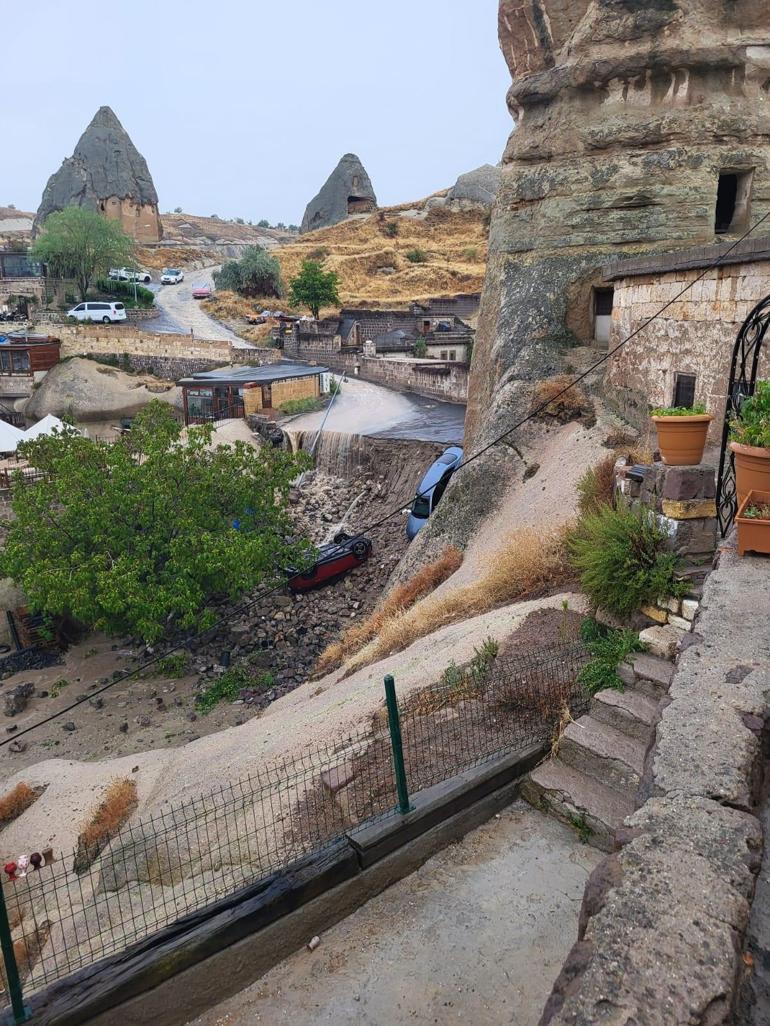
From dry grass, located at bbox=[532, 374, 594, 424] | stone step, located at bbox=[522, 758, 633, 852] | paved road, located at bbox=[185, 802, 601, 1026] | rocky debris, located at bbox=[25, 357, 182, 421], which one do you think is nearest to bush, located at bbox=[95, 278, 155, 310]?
rocky debris, located at bbox=[25, 357, 182, 421]

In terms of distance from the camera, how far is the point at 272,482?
17656mm

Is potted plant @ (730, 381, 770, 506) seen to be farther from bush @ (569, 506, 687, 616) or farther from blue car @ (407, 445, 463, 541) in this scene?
blue car @ (407, 445, 463, 541)

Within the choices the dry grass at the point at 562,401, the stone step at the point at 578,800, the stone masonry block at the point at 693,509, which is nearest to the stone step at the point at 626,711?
the stone step at the point at 578,800

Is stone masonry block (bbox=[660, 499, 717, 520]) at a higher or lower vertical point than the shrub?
higher

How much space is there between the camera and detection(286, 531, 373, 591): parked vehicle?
18547 millimetres

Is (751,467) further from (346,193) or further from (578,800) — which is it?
(346,193)

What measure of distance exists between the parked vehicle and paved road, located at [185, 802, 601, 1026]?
12.9 metres

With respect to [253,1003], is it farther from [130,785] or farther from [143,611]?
[143,611]

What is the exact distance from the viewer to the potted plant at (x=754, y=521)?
567 centimetres

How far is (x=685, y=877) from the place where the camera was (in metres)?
3.12

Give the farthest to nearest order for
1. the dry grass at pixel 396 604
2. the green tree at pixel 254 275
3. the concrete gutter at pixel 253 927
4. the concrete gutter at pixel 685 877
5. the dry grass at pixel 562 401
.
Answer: the green tree at pixel 254 275 → the dry grass at pixel 562 401 → the dry grass at pixel 396 604 → the concrete gutter at pixel 253 927 → the concrete gutter at pixel 685 877

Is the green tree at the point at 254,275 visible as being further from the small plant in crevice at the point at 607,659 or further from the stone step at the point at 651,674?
the stone step at the point at 651,674

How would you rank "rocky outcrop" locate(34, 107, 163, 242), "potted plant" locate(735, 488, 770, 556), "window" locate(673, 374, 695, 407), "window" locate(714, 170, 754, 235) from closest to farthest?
"potted plant" locate(735, 488, 770, 556), "window" locate(673, 374, 695, 407), "window" locate(714, 170, 754, 235), "rocky outcrop" locate(34, 107, 163, 242)

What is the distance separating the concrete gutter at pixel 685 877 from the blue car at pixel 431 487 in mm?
14581
